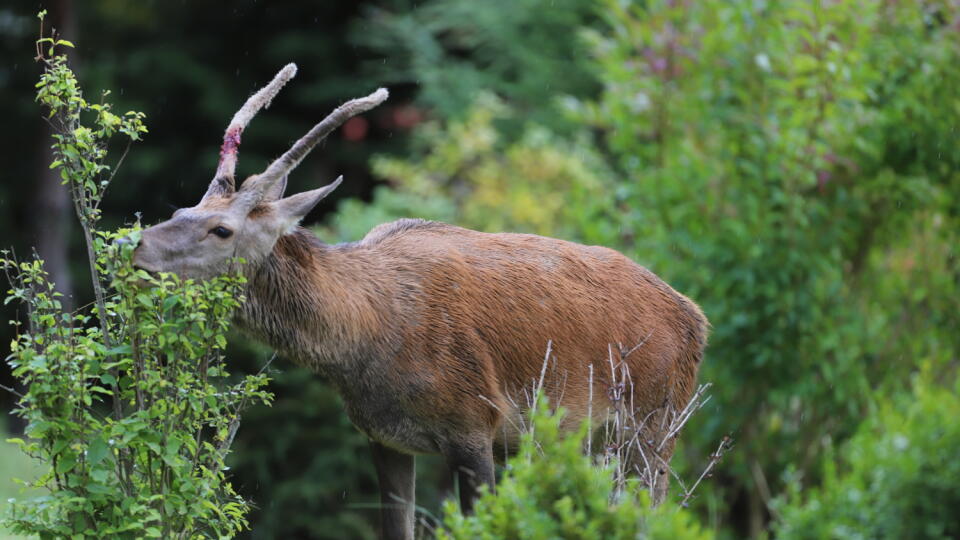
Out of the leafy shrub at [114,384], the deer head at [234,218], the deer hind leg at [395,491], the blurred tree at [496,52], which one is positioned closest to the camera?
the leafy shrub at [114,384]

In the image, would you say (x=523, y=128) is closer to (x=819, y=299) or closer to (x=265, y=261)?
(x=819, y=299)

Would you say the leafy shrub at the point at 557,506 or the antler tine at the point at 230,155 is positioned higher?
the antler tine at the point at 230,155

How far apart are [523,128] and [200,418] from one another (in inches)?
415

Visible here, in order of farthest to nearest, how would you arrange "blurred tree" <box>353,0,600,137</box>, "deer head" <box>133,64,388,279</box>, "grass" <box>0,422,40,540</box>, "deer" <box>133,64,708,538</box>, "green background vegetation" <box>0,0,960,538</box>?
"blurred tree" <box>353,0,600,137</box>
"grass" <box>0,422,40,540</box>
"green background vegetation" <box>0,0,960,538</box>
"deer" <box>133,64,708,538</box>
"deer head" <box>133,64,388,279</box>

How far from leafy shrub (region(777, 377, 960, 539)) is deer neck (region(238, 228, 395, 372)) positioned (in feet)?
6.40

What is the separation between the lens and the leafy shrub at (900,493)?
4.66m

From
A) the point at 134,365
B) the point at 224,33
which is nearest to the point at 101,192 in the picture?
the point at 134,365

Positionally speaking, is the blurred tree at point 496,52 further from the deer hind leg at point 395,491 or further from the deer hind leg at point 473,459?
the deer hind leg at point 473,459

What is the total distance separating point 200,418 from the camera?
15.2ft

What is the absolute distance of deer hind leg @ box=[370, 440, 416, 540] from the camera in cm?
518

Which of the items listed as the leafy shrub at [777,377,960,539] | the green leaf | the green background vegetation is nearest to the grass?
the green background vegetation

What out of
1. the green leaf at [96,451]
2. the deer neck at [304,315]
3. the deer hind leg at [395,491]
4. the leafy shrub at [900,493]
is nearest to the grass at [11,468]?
the deer hind leg at [395,491]

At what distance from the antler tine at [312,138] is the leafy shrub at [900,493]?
239 centimetres

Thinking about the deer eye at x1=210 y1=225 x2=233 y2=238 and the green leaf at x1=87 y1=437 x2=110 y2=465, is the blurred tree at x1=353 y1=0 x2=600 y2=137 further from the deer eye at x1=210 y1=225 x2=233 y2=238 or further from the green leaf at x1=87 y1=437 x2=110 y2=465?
the green leaf at x1=87 y1=437 x2=110 y2=465
